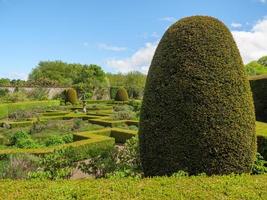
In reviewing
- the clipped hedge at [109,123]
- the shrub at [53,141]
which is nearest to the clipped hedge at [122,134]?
the clipped hedge at [109,123]

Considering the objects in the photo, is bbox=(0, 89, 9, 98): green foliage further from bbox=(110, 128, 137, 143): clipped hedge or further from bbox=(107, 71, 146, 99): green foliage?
bbox=(110, 128, 137, 143): clipped hedge

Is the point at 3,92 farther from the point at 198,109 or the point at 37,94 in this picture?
the point at 198,109

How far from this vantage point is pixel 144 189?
3.90m

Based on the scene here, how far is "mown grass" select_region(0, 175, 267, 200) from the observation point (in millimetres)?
3730

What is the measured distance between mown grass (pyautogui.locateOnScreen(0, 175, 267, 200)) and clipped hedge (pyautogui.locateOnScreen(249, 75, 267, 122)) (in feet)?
28.6

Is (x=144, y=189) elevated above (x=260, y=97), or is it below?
below

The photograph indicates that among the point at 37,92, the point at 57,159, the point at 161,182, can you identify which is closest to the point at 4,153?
the point at 57,159

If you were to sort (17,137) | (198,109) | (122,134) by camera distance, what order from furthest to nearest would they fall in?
(122,134) < (17,137) < (198,109)

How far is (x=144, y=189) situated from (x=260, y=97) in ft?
34.0

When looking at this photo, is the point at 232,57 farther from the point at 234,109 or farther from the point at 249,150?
the point at 249,150

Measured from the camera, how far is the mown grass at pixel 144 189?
3730 mm

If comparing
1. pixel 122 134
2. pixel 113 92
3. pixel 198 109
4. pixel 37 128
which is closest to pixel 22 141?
pixel 37 128

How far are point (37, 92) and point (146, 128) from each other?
116 ft

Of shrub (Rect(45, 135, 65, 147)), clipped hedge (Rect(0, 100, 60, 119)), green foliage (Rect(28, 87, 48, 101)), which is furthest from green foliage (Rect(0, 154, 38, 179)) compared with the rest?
green foliage (Rect(28, 87, 48, 101))
